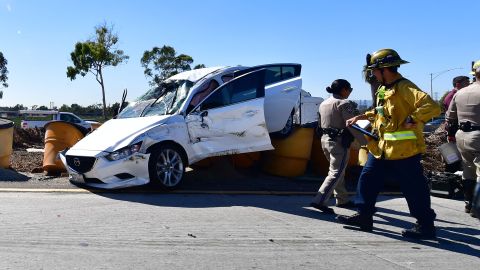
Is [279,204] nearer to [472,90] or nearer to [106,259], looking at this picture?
[472,90]

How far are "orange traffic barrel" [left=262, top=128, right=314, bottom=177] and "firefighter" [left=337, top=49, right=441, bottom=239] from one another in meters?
4.16

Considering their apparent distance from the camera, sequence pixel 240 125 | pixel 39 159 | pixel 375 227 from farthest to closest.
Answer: pixel 39 159 → pixel 240 125 → pixel 375 227

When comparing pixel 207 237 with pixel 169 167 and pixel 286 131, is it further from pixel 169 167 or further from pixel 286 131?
pixel 286 131

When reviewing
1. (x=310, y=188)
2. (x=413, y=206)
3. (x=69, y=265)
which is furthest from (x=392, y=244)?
(x=310, y=188)

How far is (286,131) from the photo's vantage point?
10.3 m

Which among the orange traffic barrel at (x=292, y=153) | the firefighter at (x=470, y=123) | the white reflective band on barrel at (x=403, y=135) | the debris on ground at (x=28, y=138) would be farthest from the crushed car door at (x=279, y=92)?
the debris on ground at (x=28, y=138)

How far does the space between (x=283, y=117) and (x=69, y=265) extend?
20.8 feet

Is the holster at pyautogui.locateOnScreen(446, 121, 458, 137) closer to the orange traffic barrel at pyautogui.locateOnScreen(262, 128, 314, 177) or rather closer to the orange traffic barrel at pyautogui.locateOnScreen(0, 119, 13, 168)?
the orange traffic barrel at pyautogui.locateOnScreen(262, 128, 314, 177)

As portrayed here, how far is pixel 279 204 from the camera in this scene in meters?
7.66

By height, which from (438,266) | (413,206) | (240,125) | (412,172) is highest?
(240,125)

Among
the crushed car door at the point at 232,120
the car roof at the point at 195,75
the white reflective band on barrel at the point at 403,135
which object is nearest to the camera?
the white reflective band on barrel at the point at 403,135

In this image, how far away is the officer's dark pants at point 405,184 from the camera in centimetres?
540

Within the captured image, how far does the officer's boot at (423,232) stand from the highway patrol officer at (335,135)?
54.1 inches

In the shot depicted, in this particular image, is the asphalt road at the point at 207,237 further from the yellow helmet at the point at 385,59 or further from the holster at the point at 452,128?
the yellow helmet at the point at 385,59
